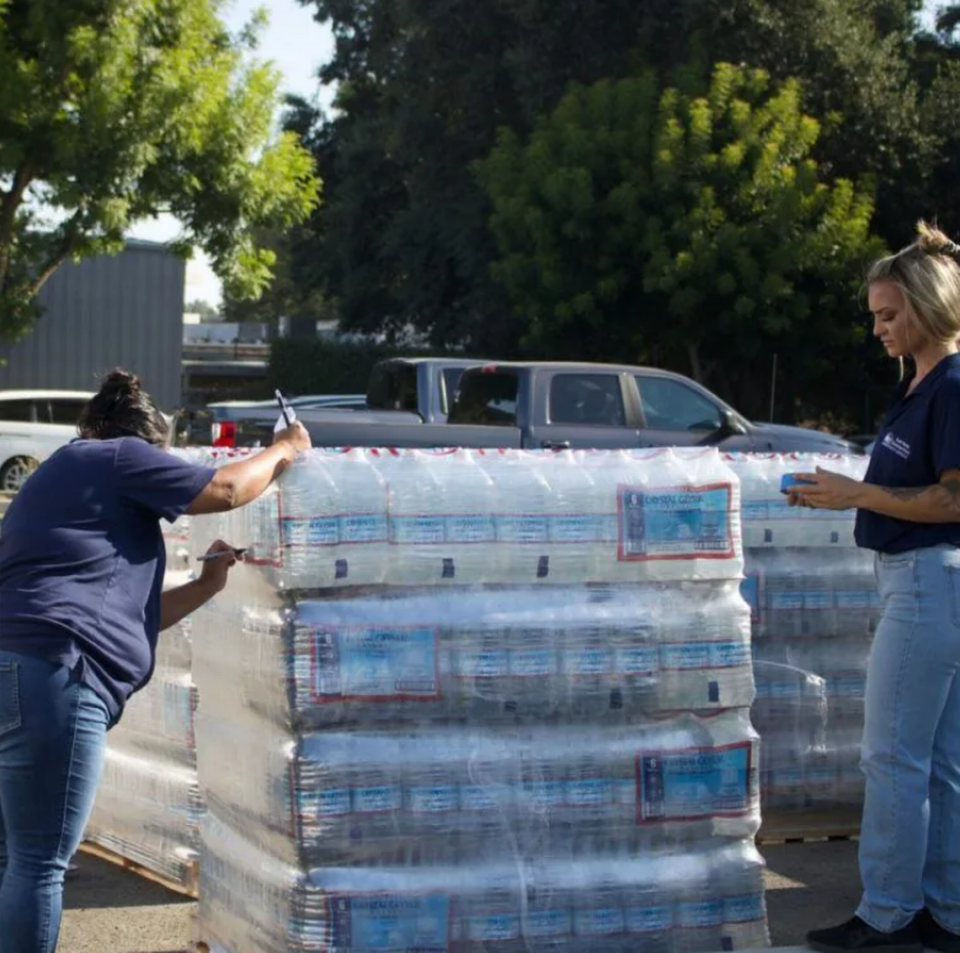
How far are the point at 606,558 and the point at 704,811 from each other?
0.77 meters

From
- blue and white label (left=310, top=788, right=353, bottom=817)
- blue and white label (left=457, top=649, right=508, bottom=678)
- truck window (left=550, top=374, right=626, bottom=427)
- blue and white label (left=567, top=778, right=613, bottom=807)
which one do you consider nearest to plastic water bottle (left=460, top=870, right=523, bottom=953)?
blue and white label (left=567, top=778, right=613, bottom=807)

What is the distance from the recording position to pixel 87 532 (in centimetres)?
407

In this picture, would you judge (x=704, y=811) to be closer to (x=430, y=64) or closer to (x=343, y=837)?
(x=343, y=837)

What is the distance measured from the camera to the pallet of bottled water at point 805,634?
6.27 m

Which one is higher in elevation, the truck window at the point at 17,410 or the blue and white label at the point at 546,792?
the truck window at the point at 17,410

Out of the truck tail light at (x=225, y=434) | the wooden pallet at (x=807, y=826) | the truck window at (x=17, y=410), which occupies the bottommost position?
the wooden pallet at (x=807, y=826)

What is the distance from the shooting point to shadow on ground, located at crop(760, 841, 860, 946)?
222 inches

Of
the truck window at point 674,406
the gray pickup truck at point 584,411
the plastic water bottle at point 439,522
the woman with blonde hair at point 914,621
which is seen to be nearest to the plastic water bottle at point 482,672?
the plastic water bottle at point 439,522

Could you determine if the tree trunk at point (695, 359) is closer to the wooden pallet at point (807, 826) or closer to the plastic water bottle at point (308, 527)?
the wooden pallet at point (807, 826)

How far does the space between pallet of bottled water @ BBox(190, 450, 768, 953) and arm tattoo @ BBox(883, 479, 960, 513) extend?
0.46 m

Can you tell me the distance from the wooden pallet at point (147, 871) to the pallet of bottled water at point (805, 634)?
2.15 meters

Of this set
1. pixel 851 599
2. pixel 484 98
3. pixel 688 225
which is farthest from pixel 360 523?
pixel 484 98

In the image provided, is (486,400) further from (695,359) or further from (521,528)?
(695,359)

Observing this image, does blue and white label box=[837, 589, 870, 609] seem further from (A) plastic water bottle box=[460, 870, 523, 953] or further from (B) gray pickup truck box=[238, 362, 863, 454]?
(B) gray pickup truck box=[238, 362, 863, 454]
